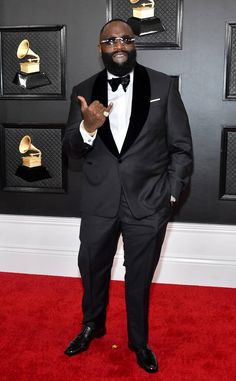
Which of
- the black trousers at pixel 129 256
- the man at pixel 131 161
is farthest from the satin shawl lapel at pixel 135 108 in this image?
the black trousers at pixel 129 256

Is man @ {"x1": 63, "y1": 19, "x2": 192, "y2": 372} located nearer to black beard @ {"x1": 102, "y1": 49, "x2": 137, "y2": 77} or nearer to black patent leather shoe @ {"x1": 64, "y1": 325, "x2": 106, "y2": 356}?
black beard @ {"x1": 102, "y1": 49, "x2": 137, "y2": 77}

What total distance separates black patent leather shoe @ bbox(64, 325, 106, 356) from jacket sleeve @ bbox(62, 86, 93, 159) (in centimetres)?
97

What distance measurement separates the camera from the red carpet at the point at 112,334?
8.06 ft

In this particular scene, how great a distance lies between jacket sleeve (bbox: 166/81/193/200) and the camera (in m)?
2.44

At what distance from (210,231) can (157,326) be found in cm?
91

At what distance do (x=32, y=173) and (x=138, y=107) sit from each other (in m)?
1.54

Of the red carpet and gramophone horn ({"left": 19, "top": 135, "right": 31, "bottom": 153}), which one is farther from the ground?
gramophone horn ({"left": 19, "top": 135, "right": 31, "bottom": 153})

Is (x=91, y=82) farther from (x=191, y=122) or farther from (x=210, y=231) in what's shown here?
(x=210, y=231)

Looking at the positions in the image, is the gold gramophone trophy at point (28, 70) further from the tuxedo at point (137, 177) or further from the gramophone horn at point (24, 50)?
the tuxedo at point (137, 177)

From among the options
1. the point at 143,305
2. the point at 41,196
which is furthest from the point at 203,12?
the point at 143,305

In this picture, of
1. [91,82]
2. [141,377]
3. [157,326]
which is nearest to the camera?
[141,377]

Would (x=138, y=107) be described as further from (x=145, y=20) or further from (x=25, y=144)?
(x=25, y=144)

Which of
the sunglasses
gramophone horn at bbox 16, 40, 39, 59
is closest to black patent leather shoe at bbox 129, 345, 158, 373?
the sunglasses

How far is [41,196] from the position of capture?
378cm
